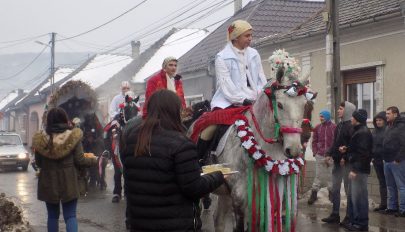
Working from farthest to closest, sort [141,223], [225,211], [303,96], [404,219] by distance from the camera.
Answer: [404,219] < [225,211] < [303,96] < [141,223]

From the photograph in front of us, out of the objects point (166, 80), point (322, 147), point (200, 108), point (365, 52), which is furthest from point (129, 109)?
point (365, 52)

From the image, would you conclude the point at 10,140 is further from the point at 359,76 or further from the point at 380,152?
the point at 380,152

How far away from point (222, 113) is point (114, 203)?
6513 millimetres

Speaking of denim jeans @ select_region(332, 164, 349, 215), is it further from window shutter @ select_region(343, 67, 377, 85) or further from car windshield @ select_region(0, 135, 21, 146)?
car windshield @ select_region(0, 135, 21, 146)

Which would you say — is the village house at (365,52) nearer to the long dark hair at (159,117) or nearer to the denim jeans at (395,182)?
the denim jeans at (395,182)

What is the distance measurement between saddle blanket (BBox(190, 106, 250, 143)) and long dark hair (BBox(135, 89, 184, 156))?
6.48 ft

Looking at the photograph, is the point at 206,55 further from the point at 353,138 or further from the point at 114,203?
the point at 353,138

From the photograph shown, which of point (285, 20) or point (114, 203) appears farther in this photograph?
point (285, 20)

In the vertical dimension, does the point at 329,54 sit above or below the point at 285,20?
below

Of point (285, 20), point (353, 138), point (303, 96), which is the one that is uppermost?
point (285, 20)

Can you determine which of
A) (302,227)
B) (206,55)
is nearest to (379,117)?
(302,227)

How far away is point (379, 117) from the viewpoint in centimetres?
1087

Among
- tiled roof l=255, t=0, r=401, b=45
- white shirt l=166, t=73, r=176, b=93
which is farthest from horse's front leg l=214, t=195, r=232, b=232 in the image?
tiled roof l=255, t=0, r=401, b=45

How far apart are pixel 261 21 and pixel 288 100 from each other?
60.1ft
